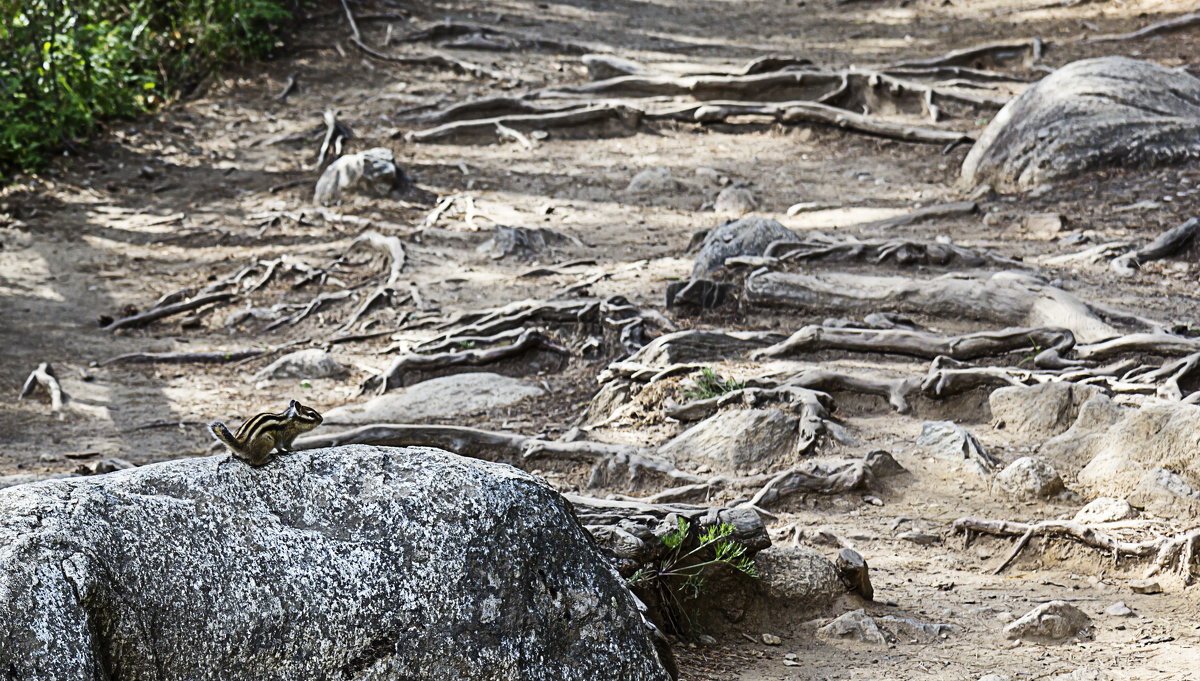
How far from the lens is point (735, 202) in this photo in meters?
10.5

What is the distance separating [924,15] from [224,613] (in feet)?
54.0

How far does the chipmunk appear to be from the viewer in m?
2.74

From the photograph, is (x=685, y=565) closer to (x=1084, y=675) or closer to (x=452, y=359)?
(x=1084, y=675)

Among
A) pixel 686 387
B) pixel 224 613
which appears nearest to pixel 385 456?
pixel 224 613

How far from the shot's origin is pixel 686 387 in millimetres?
6293

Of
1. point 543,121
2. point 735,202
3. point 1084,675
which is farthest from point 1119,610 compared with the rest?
point 543,121

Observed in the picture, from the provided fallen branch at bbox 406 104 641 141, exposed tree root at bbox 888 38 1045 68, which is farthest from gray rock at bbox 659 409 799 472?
exposed tree root at bbox 888 38 1045 68

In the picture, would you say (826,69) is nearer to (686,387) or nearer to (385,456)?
(686,387)

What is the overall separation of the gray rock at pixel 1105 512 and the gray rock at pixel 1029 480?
9.6 inches

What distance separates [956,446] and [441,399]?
3235mm

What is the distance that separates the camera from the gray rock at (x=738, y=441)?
5543 mm

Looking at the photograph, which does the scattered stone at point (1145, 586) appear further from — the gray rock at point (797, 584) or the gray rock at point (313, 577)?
the gray rock at point (313, 577)

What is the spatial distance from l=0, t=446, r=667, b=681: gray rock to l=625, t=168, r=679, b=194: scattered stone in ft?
27.4

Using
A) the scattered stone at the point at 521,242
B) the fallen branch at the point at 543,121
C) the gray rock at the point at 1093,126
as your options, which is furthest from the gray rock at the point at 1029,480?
the fallen branch at the point at 543,121
